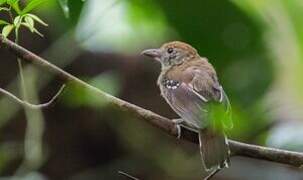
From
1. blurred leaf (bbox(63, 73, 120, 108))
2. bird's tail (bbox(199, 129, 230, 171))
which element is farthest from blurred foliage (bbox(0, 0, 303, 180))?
bird's tail (bbox(199, 129, 230, 171))

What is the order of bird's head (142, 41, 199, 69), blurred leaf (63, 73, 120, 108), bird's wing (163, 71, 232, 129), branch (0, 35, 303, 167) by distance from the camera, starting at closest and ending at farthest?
branch (0, 35, 303, 167), bird's wing (163, 71, 232, 129), bird's head (142, 41, 199, 69), blurred leaf (63, 73, 120, 108)

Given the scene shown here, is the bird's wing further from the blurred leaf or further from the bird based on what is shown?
the blurred leaf

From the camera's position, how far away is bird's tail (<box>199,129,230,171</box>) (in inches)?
95.0

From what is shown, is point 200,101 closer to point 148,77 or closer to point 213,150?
point 213,150

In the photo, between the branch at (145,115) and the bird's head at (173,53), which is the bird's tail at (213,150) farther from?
the bird's head at (173,53)

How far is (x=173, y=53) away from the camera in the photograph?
3.11 m

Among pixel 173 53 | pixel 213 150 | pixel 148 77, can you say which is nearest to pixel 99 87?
pixel 173 53

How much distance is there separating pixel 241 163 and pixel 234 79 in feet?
3.49

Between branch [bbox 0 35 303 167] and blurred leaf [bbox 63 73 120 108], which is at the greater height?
branch [bbox 0 35 303 167]

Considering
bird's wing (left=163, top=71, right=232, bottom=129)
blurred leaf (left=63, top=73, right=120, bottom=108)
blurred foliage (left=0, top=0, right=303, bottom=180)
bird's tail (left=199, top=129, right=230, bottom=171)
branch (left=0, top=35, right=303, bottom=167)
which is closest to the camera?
branch (left=0, top=35, right=303, bottom=167)

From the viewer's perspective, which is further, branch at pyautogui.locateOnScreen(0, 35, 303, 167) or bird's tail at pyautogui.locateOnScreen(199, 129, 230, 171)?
bird's tail at pyautogui.locateOnScreen(199, 129, 230, 171)

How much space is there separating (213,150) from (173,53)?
0.75 metres

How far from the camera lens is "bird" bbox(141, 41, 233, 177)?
2.45m

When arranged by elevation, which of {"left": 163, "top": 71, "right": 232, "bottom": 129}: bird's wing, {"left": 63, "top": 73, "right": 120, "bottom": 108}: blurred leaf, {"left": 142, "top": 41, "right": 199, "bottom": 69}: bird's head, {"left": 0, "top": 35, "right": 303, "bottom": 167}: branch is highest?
{"left": 0, "top": 35, "right": 303, "bottom": 167}: branch
